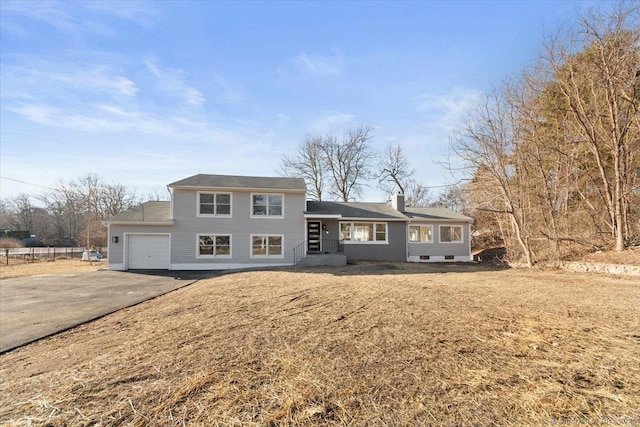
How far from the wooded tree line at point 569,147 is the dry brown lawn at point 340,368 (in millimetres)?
10308

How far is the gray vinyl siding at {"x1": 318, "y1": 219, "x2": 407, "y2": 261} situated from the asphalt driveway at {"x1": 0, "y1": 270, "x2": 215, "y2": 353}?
10.1m

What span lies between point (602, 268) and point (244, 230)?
621 inches

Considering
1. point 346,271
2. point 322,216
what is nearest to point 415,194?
point 322,216

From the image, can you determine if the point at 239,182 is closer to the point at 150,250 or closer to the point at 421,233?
the point at 150,250

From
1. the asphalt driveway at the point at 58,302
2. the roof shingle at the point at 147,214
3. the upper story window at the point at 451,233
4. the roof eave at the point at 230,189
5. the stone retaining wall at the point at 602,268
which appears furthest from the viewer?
the upper story window at the point at 451,233

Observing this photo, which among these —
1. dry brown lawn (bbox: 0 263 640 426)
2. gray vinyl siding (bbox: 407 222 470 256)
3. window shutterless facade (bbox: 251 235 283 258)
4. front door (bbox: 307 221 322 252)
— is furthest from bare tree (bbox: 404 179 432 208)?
dry brown lawn (bbox: 0 263 640 426)

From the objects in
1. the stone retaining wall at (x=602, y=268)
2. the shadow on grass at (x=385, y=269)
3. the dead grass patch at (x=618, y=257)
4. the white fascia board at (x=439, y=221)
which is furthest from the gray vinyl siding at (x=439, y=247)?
the dead grass patch at (x=618, y=257)

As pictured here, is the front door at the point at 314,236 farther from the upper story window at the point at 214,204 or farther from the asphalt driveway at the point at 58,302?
the asphalt driveway at the point at 58,302

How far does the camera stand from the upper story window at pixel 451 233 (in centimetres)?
2025

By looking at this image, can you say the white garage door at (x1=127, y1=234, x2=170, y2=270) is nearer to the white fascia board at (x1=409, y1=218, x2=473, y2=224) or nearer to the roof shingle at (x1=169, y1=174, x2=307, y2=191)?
the roof shingle at (x1=169, y1=174, x2=307, y2=191)

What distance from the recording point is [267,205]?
56.6ft

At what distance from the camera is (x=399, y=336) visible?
403 cm

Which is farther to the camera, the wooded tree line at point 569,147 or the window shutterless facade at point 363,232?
the window shutterless facade at point 363,232

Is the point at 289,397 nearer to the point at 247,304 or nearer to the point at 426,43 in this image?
the point at 247,304
